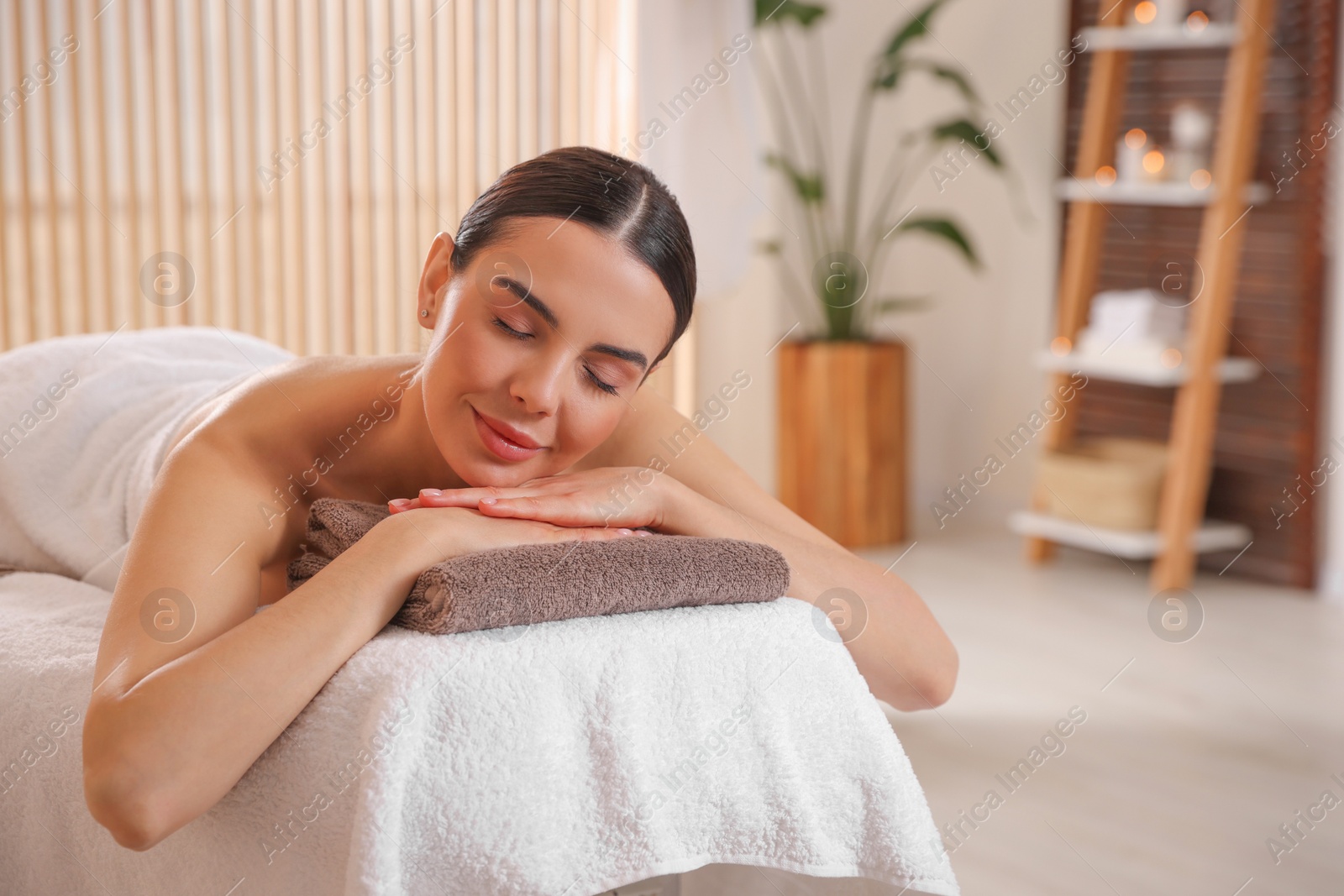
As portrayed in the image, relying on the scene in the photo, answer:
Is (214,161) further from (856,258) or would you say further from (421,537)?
(421,537)

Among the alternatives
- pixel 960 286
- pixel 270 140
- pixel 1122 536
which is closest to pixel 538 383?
pixel 270 140

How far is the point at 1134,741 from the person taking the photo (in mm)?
2020

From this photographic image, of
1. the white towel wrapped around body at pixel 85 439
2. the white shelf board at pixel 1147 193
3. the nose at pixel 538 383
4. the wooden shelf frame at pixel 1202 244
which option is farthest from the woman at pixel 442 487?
the white shelf board at pixel 1147 193

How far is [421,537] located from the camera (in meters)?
0.85

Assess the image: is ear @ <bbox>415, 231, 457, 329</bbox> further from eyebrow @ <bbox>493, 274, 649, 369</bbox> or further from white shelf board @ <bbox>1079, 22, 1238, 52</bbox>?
white shelf board @ <bbox>1079, 22, 1238, 52</bbox>

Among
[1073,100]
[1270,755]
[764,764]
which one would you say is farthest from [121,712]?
[1073,100]

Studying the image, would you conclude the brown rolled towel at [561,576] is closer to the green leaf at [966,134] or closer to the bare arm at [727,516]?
the bare arm at [727,516]

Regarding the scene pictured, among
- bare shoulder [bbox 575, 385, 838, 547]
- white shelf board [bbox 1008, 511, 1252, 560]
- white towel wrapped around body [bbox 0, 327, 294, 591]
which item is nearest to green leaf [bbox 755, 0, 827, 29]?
white shelf board [bbox 1008, 511, 1252, 560]

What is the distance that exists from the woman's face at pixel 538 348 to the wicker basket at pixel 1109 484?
2.32 meters

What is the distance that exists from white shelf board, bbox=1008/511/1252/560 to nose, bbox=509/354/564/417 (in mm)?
2366

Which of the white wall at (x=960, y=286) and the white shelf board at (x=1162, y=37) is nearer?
the white shelf board at (x=1162, y=37)

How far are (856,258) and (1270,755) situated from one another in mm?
2002

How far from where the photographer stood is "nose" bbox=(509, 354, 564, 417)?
898 millimetres

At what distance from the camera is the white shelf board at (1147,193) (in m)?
2.88
